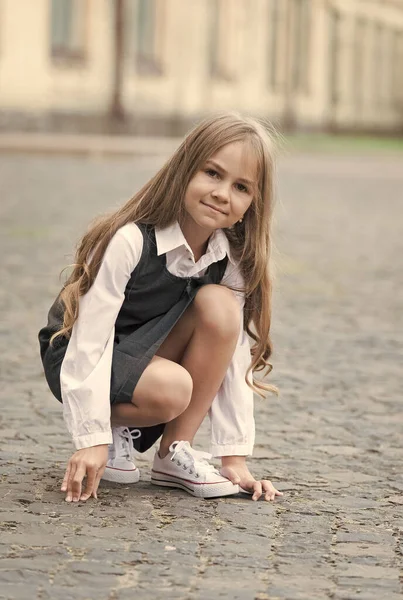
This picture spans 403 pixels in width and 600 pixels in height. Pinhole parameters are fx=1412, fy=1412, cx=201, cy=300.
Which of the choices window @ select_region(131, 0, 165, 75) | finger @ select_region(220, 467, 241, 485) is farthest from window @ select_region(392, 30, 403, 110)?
finger @ select_region(220, 467, 241, 485)

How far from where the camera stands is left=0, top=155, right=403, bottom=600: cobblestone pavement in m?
2.86

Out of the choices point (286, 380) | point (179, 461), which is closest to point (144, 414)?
point (179, 461)

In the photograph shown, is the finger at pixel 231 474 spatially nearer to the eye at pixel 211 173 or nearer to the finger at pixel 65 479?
the finger at pixel 65 479

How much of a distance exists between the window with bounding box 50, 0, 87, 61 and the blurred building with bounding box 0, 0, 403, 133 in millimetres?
19

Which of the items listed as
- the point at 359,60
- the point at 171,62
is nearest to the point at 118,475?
the point at 171,62

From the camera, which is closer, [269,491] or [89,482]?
[89,482]

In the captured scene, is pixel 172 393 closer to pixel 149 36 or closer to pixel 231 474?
pixel 231 474

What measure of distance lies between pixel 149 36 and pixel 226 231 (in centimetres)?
2668

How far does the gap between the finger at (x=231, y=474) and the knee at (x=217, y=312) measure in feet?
1.13

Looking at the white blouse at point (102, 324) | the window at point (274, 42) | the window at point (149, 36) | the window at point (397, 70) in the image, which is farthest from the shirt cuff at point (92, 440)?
the window at point (397, 70)

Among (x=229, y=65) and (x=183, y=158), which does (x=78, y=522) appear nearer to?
(x=183, y=158)

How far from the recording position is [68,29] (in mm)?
27141

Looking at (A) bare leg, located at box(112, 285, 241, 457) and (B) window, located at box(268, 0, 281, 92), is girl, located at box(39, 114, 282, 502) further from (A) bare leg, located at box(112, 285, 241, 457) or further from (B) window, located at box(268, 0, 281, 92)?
(B) window, located at box(268, 0, 281, 92)

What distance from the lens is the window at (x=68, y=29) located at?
26.7m
